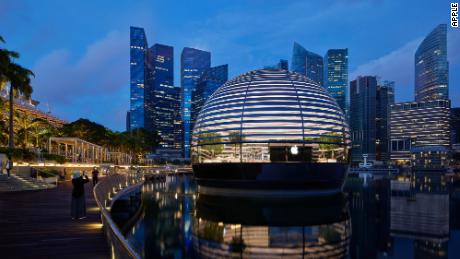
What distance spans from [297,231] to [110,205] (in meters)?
10.8

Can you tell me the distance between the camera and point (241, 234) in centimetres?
1870

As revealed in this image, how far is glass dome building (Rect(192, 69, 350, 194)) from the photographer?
33562mm

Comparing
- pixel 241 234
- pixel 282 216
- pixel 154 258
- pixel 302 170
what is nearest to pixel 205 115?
pixel 302 170

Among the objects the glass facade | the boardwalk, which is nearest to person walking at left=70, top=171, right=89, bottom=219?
the boardwalk

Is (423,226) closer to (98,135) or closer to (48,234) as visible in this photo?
(48,234)

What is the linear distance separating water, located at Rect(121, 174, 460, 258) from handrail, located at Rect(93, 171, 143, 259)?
2.46 m

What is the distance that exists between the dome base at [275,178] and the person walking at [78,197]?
1914 centimetres

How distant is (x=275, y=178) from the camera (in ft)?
108

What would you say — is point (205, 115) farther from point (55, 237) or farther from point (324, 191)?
point (55, 237)

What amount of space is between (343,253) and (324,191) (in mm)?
20536

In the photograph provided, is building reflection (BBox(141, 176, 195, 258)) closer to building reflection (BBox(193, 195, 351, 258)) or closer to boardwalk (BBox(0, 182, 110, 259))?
building reflection (BBox(193, 195, 351, 258))

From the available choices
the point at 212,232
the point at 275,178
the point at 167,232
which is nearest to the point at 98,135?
the point at 275,178

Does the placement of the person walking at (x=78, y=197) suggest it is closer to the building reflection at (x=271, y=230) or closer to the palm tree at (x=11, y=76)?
the building reflection at (x=271, y=230)

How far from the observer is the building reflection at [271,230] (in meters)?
15.7
